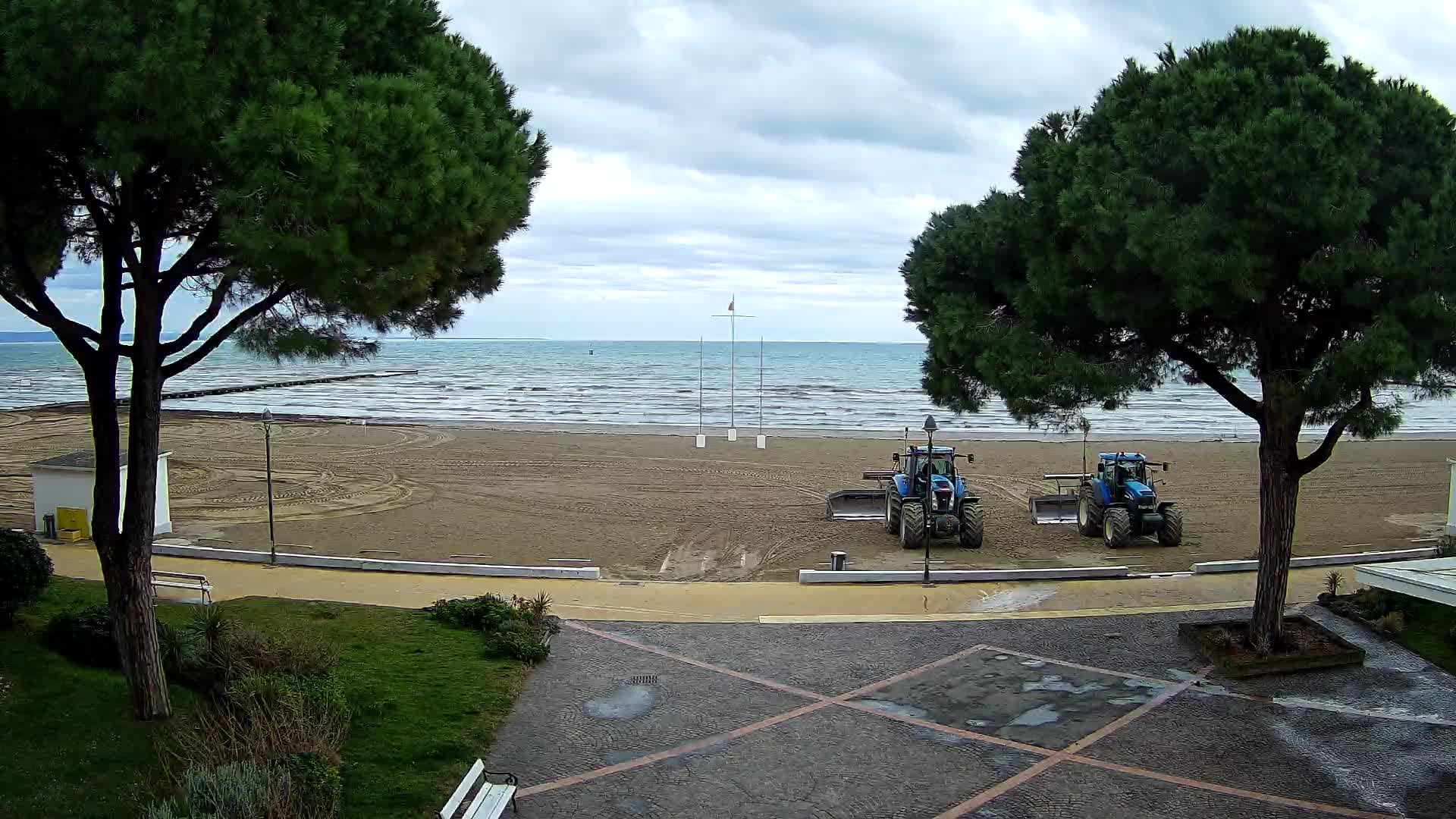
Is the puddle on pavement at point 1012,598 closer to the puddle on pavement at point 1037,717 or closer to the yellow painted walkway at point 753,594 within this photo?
the yellow painted walkway at point 753,594

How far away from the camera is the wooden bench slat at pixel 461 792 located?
19.8 ft

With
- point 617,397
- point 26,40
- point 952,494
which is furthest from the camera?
point 617,397

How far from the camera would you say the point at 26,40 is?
19.3 ft

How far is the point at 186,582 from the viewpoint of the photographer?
13.3m

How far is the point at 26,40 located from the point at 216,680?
4.95m

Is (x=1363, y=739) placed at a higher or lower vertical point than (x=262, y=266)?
lower

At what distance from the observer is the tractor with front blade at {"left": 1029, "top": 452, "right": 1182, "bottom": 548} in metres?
18.6

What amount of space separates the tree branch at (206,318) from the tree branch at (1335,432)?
902 cm

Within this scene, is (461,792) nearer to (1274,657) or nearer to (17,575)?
(17,575)

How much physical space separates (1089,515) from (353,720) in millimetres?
15362

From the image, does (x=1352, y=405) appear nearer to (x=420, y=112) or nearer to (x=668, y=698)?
(x=668, y=698)

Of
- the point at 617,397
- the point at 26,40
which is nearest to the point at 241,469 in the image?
the point at 26,40

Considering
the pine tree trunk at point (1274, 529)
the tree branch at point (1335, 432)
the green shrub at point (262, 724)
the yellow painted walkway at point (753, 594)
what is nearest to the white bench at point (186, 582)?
the yellow painted walkway at point (753, 594)

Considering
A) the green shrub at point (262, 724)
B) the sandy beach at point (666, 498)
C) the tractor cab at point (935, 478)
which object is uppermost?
the tractor cab at point (935, 478)
